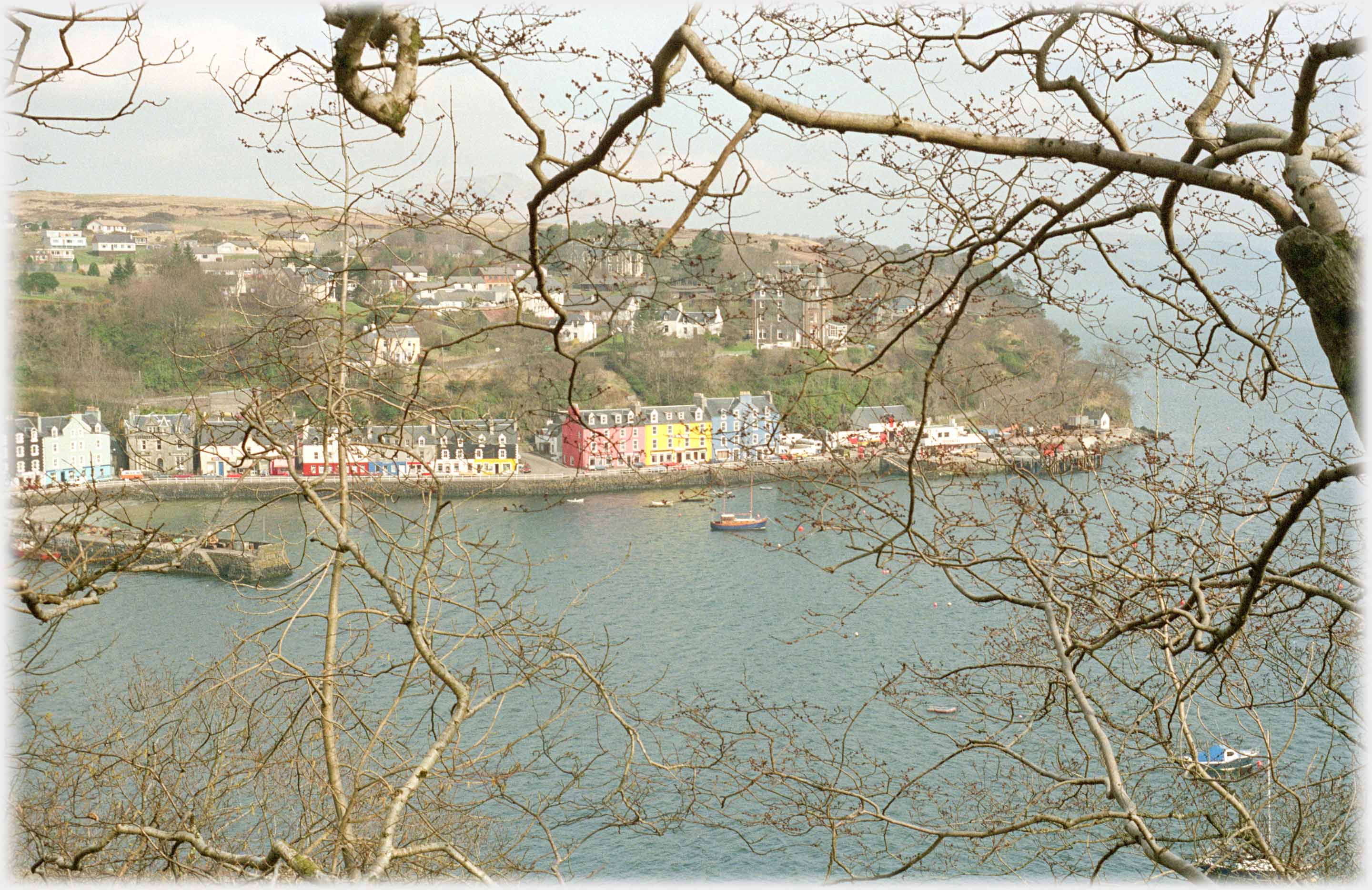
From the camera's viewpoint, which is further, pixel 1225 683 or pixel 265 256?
pixel 265 256

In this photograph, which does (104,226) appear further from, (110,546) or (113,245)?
(110,546)

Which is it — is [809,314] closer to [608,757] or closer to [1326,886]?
[1326,886]

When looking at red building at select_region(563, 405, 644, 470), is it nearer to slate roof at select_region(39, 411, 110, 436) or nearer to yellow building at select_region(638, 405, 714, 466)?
yellow building at select_region(638, 405, 714, 466)

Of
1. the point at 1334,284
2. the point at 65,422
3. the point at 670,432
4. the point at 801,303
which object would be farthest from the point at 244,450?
the point at 65,422

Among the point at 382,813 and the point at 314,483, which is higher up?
the point at 314,483

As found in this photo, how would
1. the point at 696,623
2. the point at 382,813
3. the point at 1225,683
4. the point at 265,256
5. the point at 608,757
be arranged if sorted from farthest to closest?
the point at 696,623 → the point at 608,757 → the point at 265,256 → the point at 1225,683 → the point at 382,813

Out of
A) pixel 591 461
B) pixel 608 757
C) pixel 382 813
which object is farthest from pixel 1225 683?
pixel 608 757

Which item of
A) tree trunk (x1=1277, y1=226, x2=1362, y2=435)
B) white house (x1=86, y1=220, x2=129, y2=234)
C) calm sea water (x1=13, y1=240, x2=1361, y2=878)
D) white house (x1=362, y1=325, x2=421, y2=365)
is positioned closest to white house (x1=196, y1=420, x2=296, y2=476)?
white house (x1=362, y1=325, x2=421, y2=365)

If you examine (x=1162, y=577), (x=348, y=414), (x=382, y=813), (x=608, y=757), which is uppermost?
(x=348, y=414)

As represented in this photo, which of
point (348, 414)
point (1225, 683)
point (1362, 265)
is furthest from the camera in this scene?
point (1225, 683)
